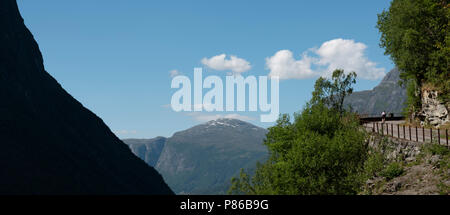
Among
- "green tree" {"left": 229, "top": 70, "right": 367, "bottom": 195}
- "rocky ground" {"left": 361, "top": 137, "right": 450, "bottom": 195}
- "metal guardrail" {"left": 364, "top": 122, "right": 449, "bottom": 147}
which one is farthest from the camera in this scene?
"green tree" {"left": 229, "top": 70, "right": 367, "bottom": 195}

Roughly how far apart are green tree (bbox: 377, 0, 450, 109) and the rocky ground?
1181 centimetres

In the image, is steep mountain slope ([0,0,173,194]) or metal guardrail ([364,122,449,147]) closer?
metal guardrail ([364,122,449,147])

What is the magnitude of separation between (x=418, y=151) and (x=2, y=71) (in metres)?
200

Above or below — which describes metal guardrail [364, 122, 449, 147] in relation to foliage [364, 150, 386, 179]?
above

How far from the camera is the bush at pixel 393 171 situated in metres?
29.6

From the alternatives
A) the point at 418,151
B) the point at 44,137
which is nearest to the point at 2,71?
the point at 44,137

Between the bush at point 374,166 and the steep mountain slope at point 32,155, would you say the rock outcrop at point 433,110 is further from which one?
the steep mountain slope at point 32,155

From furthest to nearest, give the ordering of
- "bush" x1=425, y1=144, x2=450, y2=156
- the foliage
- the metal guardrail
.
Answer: the foliage, the metal guardrail, "bush" x1=425, y1=144, x2=450, y2=156

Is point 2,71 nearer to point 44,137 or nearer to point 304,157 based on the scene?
point 44,137

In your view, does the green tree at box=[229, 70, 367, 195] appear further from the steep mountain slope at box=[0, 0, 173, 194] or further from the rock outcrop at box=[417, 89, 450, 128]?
the steep mountain slope at box=[0, 0, 173, 194]

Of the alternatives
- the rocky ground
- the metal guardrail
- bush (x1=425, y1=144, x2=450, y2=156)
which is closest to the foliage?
the rocky ground

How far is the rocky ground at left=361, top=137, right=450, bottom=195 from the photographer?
23984 millimetres
